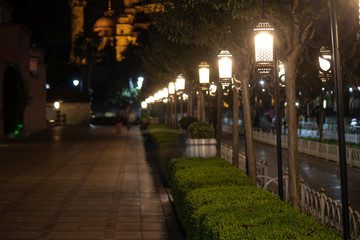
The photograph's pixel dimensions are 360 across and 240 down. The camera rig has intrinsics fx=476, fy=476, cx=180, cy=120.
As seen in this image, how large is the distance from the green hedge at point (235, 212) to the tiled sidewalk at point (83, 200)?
1.03 metres

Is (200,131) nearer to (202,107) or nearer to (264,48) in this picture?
(264,48)

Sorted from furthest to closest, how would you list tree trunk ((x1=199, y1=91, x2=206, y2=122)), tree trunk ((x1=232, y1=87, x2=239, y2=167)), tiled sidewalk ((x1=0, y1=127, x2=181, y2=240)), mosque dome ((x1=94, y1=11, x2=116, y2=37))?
mosque dome ((x1=94, y1=11, x2=116, y2=37)), tree trunk ((x1=199, y1=91, x2=206, y2=122)), tree trunk ((x1=232, y1=87, x2=239, y2=167)), tiled sidewalk ((x1=0, y1=127, x2=181, y2=240))

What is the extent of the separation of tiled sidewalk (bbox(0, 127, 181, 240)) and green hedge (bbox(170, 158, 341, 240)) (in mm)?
1029

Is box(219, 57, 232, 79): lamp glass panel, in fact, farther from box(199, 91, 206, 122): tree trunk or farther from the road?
box(199, 91, 206, 122): tree trunk

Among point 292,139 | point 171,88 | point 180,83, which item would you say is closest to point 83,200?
point 292,139

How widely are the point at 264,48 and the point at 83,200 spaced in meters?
5.87

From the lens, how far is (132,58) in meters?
75.8

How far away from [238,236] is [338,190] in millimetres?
8685

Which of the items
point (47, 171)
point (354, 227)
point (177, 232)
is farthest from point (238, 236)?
point (47, 171)

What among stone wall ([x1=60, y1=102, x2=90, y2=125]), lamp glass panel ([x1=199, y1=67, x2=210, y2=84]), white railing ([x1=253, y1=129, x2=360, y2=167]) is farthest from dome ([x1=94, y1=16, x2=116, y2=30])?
lamp glass panel ([x1=199, y1=67, x2=210, y2=84])

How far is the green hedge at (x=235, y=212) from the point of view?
191 inches

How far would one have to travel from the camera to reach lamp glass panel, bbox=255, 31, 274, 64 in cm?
721

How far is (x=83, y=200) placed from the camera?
35.9 ft

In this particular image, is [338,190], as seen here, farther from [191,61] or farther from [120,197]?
[191,61]
